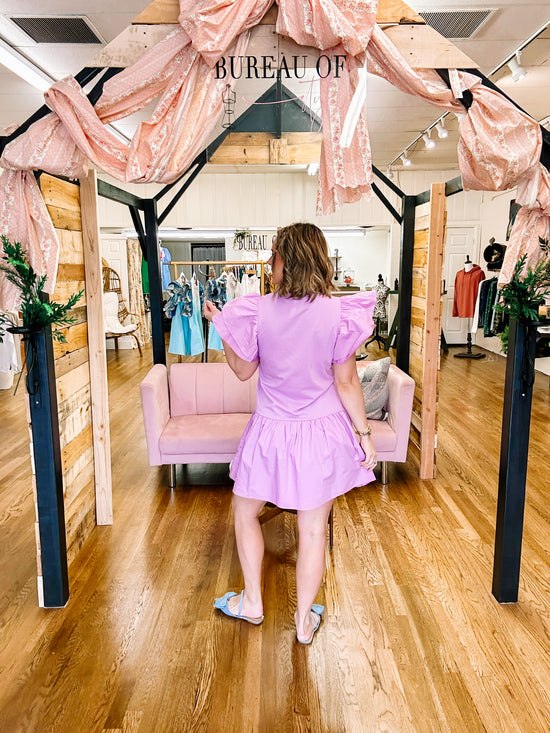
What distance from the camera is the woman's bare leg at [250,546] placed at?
89.3 inches

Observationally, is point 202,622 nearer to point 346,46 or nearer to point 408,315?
point 346,46

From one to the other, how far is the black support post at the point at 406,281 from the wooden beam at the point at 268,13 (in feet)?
6.77

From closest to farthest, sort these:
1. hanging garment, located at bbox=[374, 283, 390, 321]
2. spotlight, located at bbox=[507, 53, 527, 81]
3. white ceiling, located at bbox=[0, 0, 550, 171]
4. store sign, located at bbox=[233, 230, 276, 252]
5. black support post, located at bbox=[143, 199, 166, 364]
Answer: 1. white ceiling, located at bbox=[0, 0, 550, 171]
2. black support post, located at bbox=[143, 199, 166, 364]
3. spotlight, located at bbox=[507, 53, 527, 81]
4. store sign, located at bbox=[233, 230, 276, 252]
5. hanging garment, located at bbox=[374, 283, 390, 321]

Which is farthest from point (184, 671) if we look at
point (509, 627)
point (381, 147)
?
point (381, 147)

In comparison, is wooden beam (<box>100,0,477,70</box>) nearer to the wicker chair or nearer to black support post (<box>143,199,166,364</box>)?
black support post (<box>143,199,166,364</box>)

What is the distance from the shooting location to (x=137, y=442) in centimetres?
500

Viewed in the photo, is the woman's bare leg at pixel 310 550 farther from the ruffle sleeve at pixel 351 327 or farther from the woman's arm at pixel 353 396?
the ruffle sleeve at pixel 351 327

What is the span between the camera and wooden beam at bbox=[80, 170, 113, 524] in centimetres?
311

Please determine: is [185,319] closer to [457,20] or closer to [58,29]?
[58,29]

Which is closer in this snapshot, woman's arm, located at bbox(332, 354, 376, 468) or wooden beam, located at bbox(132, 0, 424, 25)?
woman's arm, located at bbox(332, 354, 376, 468)

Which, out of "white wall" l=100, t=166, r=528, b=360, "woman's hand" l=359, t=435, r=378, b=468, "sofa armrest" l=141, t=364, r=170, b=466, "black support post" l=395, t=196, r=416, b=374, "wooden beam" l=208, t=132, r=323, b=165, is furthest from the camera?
"white wall" l=100, t=166, r=528, b=360

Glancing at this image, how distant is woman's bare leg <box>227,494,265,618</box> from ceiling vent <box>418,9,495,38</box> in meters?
3.82

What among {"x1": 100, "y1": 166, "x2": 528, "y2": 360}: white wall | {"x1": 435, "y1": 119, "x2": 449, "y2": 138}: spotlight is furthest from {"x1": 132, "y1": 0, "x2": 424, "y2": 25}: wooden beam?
{"x1": 100, "y1": 166, "x2": 528, "y2": 360}: white wall

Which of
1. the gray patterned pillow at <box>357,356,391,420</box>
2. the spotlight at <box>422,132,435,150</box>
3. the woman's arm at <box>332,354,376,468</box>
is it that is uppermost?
the spotlight at <box>422,132,435,150</box>
